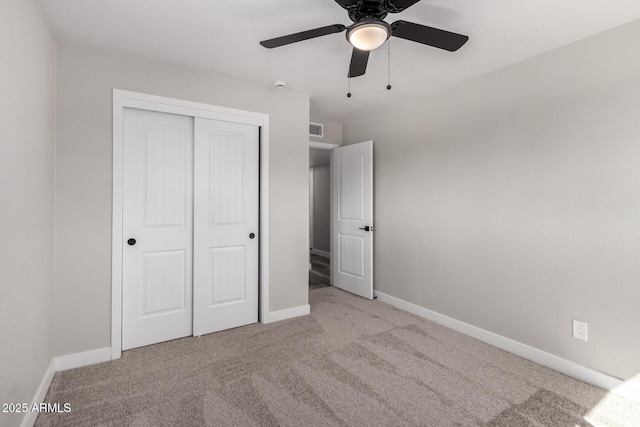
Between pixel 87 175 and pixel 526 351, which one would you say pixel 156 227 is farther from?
pixel 526 351

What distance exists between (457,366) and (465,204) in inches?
57.3

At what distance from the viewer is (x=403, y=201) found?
3.62 m

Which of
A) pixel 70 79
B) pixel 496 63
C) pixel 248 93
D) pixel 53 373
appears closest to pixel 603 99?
pixel 496 63

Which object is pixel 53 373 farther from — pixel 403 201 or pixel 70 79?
pixel 403 201

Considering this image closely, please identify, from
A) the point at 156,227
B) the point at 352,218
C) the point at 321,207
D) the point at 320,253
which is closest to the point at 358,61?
the point at 156,227

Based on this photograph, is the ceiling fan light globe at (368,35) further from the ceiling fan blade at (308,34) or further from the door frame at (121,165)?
the door frame at (121,165)

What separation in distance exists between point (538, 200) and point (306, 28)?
220 cm

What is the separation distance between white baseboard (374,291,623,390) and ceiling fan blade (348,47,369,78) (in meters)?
2.50

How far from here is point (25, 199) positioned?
1.63 meters

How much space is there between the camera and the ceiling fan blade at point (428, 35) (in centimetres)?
159

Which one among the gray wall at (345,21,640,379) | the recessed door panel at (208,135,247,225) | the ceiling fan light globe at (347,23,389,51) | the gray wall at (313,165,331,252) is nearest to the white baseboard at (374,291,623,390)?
the gray wall at (345,21,640,379)

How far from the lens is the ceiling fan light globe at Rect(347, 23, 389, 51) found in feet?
4.81

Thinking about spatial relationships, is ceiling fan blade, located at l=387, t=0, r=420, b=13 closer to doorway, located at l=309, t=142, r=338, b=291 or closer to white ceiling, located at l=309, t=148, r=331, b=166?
white ceiling, located at l=309, t=148, r=331, b=166

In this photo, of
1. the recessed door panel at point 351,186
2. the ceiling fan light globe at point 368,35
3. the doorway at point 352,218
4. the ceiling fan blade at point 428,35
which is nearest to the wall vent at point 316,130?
the doorway at point 352,218
